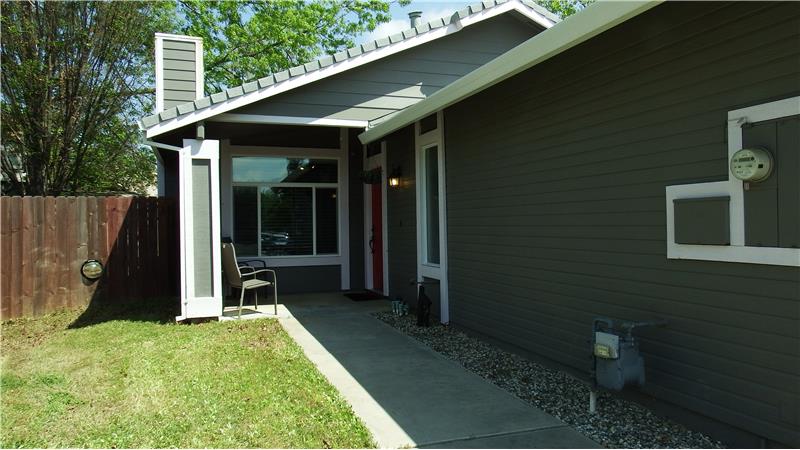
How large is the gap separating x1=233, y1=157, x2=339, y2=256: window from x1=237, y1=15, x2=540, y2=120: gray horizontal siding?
224cm

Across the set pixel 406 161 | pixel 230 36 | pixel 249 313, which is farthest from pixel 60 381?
pixel 230 36

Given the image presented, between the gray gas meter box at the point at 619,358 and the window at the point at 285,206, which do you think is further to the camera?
the window at the point at 285,206

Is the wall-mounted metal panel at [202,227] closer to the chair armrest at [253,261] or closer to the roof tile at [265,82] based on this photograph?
the roof tile at [265,82]

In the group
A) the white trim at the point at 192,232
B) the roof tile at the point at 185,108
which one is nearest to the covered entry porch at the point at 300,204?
the white trim at the point at 192,232

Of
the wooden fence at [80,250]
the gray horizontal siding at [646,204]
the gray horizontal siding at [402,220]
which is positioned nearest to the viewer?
the gray horizontal siding at [646,204]

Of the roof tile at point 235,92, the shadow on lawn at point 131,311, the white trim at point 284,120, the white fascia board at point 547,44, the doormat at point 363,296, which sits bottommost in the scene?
the doormat at point 363,296

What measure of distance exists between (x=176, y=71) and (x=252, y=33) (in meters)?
10.4

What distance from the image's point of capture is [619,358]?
3490mm

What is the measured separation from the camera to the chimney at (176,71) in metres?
8.51

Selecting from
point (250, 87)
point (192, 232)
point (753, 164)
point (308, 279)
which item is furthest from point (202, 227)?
point (753, 164)

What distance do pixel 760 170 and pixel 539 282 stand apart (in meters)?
2.32

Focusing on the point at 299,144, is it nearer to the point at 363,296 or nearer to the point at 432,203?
the point at 363,296

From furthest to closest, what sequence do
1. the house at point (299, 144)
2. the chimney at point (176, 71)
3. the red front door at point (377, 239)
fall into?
1. the red front door at point (377, 239)
2. the chimney at point (176, 71)
3. the house at point (299, 144)

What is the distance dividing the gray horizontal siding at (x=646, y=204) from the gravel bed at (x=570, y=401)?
0.57ft
